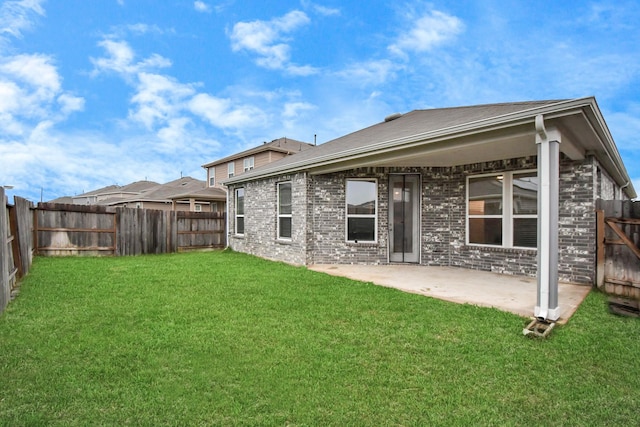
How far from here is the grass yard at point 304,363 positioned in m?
2.36

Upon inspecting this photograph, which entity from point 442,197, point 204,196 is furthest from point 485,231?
point 204,196

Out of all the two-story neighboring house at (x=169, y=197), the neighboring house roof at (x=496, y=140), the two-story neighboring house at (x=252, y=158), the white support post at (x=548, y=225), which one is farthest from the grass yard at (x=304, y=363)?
the two-story neighboring house at (x=252, y=158)

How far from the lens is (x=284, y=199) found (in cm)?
976

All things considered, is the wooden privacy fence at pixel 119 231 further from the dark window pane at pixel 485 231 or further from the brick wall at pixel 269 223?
the dark window pane at pixel 485 231

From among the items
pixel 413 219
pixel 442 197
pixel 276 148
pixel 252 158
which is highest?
pixel 276 148

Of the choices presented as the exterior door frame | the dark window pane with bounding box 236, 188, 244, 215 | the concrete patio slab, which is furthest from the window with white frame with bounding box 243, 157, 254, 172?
the exterior door frame

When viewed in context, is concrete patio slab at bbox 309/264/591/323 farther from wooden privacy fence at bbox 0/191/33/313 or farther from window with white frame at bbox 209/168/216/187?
window with white frame at bbox 209/168/216/187

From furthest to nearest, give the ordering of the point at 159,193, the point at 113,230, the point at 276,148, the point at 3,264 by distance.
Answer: the point at 159,193, the point at 276,148, the point at 113,230, the point at 3,264

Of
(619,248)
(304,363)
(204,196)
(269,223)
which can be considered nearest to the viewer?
(304,363)

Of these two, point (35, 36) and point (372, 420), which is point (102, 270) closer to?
point (35, 36)

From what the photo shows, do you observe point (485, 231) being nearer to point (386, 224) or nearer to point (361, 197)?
point (386, 224)

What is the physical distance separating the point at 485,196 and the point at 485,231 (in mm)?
817

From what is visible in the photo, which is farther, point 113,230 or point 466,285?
point 113,230

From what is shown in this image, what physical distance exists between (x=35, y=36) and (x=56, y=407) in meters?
11.7
